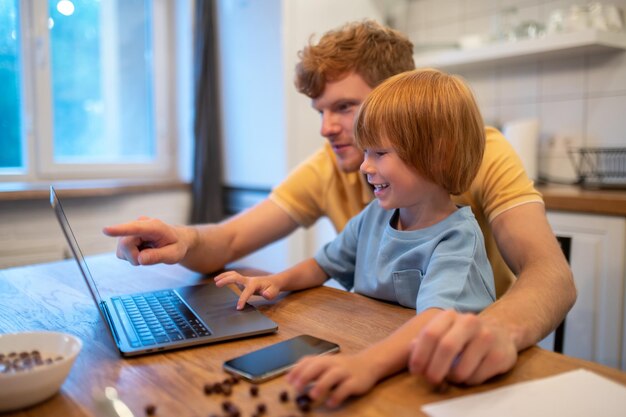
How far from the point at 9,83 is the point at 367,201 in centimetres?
209

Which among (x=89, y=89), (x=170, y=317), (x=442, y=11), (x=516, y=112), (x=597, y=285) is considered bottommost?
Result: (x=597, y=285)

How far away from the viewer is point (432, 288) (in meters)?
0.80

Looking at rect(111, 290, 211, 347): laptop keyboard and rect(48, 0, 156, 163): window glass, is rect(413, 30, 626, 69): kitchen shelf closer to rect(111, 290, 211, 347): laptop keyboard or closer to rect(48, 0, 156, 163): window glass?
rect(48, 0, 156, 163): window glass

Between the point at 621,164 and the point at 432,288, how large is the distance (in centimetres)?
179

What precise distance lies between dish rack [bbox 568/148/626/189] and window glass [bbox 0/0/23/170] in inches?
101

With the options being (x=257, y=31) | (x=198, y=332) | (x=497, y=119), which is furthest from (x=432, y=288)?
(x=257, y=31)

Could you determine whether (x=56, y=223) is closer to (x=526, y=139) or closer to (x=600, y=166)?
(x=526, y=139)

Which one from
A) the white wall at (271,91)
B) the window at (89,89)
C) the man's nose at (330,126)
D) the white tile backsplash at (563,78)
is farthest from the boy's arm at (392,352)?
the window at (89,89)

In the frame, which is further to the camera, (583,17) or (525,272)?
(583,17)

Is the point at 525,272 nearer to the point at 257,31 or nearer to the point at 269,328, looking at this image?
the point at 269,328

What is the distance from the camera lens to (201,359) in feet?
2.41

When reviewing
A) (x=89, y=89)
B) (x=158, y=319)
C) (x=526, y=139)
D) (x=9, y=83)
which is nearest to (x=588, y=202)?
(x=526, y=139)

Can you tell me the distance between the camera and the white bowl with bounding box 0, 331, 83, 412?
58cm

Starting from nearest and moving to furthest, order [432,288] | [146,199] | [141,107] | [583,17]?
[432,288]
[583,17]
[146,199]
[141,107]
